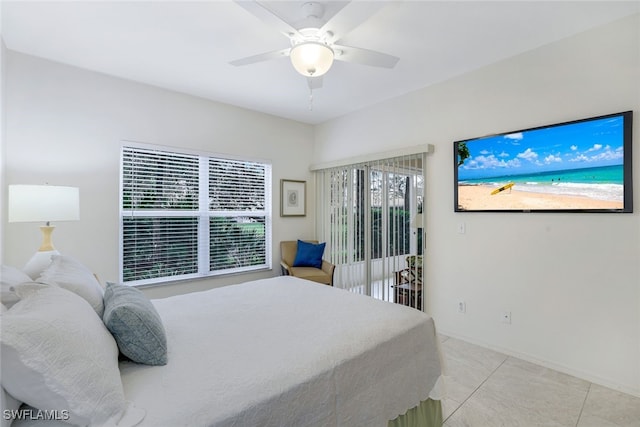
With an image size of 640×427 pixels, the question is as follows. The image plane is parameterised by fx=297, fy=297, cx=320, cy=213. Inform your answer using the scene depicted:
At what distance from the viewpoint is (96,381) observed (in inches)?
36.1

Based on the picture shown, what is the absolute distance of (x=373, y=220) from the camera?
3.87m

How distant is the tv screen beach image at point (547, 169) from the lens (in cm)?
216

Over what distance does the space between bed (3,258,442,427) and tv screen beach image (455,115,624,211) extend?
1.55 m

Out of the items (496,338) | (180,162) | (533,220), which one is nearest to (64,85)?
(180,162)

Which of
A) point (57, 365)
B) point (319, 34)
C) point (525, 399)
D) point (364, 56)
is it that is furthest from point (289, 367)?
point (319, 34)

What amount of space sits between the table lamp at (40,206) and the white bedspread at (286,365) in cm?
105

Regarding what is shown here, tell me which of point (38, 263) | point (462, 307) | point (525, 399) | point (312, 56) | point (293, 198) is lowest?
point (525, 399)

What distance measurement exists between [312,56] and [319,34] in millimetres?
363

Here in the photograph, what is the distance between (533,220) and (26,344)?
3.17 m

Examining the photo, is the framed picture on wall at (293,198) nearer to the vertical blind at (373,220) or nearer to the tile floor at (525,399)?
the vertical blind at (373,220)

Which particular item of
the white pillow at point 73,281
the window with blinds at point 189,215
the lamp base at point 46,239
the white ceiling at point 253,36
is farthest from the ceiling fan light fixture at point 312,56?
the lamp base at point 46,239

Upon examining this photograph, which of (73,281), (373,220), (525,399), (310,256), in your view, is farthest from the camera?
(310,256)

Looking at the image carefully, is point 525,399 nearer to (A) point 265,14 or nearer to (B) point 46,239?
(A) point 265,14

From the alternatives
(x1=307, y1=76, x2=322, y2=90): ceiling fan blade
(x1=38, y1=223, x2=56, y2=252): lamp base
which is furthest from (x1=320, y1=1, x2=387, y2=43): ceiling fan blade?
(x1=38, y1=223, x2=56, y2=252): lamp base
